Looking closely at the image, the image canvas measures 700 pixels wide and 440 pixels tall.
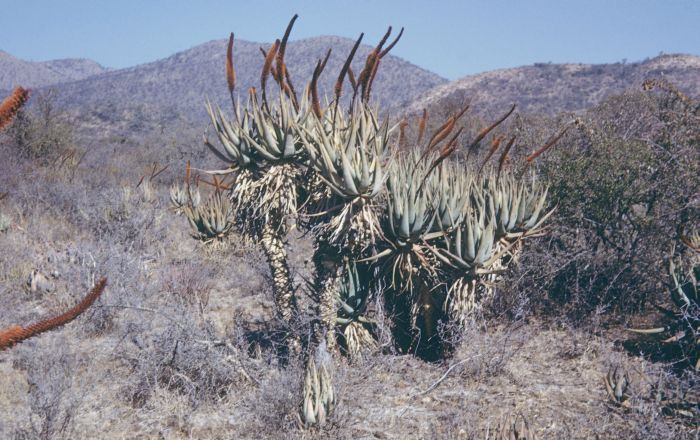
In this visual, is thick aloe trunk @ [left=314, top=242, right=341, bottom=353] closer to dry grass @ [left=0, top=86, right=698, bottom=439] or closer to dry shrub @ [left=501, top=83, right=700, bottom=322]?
dry grass @ [left=0, top=86, right=698, bottom=439]

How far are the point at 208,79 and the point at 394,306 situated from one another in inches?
2676

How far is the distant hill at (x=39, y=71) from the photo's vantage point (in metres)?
100

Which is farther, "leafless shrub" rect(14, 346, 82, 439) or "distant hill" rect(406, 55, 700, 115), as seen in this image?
"distant hill" rect(406, 55, 700, 115)

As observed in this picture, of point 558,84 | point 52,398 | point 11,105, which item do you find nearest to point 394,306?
point 52,398

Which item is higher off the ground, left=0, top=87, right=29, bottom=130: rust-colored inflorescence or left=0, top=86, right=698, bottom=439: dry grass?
left=0, top=87, right=29, bottom=130: rust-colored inflorescence

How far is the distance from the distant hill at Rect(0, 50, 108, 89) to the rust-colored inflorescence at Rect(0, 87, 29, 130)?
10616cm

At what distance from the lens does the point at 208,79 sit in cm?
6769

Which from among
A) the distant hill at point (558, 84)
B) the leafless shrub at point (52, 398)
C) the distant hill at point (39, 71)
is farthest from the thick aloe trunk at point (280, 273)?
the distant hill at point (39, 71)

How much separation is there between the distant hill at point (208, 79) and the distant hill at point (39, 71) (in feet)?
101

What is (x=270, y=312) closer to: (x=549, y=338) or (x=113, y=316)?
(x=113, y=316)

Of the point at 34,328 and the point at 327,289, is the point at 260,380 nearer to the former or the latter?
the point at 327,289

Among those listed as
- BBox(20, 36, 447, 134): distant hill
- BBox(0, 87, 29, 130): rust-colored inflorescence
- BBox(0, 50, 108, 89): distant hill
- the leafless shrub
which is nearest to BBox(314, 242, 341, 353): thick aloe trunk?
the leafless shrub

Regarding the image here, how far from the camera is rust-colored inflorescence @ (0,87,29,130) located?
85cm

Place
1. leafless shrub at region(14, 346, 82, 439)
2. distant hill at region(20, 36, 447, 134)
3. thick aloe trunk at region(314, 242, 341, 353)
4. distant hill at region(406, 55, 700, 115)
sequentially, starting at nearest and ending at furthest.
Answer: leafless shrub at region(14, 346, 82, 439) < thick aloe trunk at region(314, 242, 341, 353) < distant hill at region(406, 55, 700, 115) < distant hill at region(20, 36, 447, 134)
